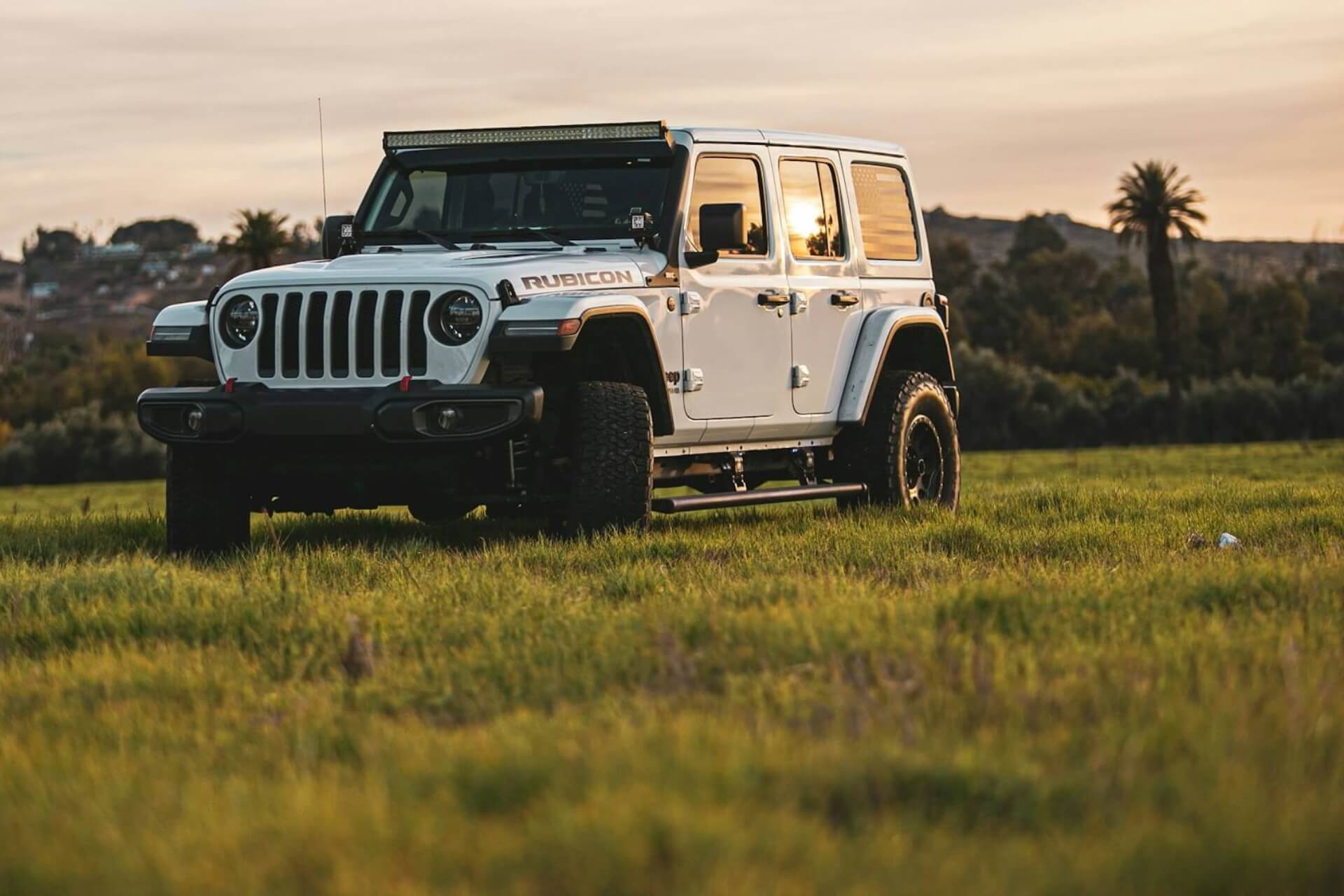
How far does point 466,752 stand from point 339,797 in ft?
1.27

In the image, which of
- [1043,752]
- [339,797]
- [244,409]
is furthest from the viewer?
[244,409]

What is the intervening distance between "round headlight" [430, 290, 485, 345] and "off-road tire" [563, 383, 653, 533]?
68 centimetres

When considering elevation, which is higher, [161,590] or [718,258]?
[718,258]

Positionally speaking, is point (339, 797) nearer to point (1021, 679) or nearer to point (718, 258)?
point (1021, 679)

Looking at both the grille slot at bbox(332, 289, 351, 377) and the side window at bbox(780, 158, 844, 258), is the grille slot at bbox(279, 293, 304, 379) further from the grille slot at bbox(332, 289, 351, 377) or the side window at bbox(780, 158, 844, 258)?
the side window at bbox(780, 158, 844, 258)

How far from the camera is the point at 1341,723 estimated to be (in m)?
4.36

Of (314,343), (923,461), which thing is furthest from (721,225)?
(923,461)

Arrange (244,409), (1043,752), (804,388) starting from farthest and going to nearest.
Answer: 1. (804,388)
2. (244,409)
3. (1043,752)

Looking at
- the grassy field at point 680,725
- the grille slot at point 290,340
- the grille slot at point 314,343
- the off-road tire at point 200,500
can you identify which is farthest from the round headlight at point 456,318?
the off-road tire at point 200,500

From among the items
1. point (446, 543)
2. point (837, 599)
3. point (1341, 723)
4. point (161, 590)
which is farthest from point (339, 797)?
point (446, 543)

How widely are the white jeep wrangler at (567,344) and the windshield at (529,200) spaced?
14 mm

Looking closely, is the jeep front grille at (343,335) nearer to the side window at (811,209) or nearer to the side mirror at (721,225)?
the side mirror at (721,225)

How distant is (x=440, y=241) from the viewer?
33.4 feet

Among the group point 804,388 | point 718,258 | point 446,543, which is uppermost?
point 718,258
